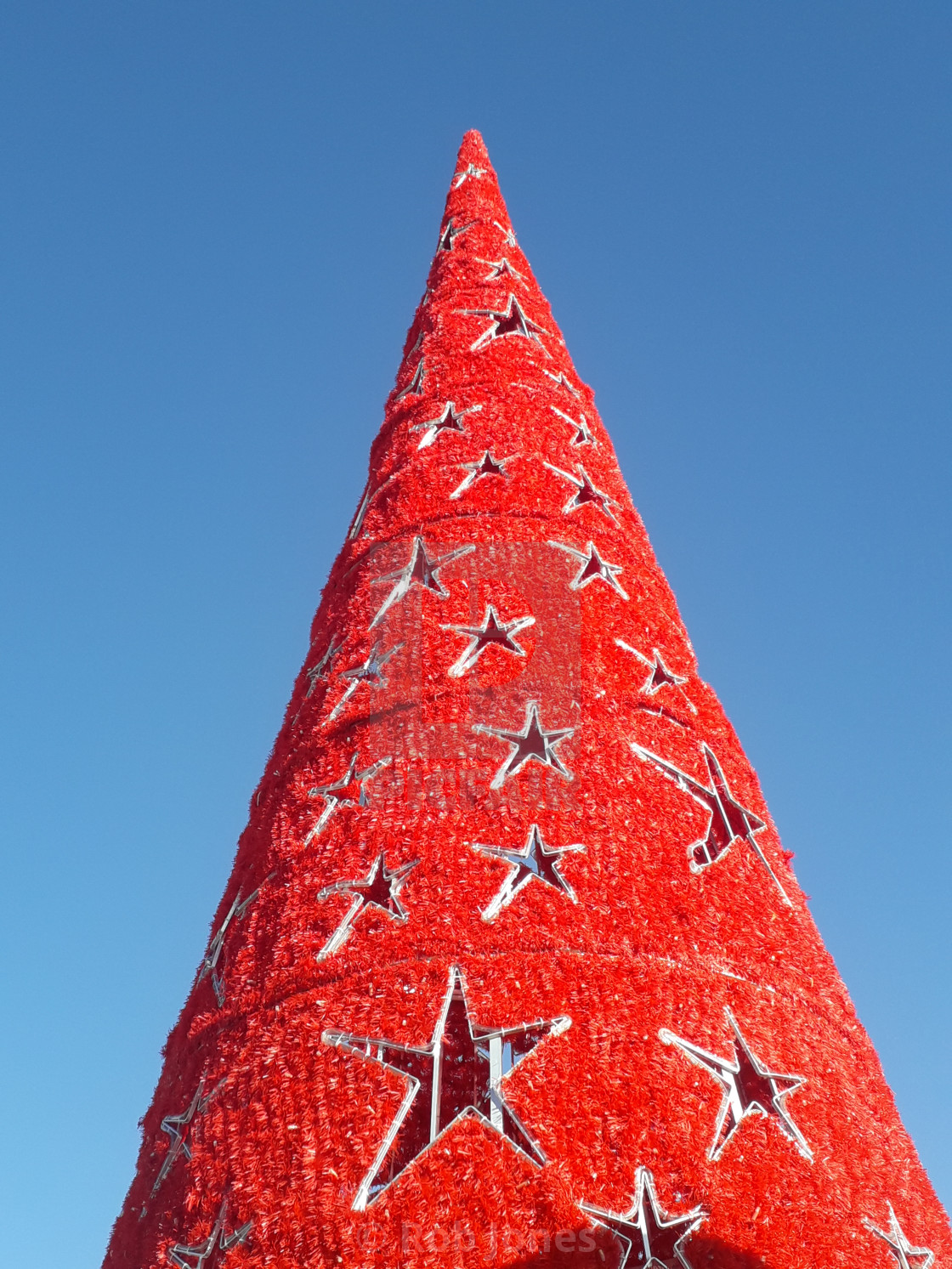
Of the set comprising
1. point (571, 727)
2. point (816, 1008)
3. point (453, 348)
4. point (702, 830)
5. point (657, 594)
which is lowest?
point (816, 1008)

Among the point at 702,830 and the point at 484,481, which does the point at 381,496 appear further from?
the point at 702,830

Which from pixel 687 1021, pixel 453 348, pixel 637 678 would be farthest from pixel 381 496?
pixel 687 1021

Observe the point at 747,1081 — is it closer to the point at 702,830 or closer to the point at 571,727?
the point at 702,830

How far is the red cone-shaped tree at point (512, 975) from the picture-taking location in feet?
14.5

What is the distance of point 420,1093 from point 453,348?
209 inches

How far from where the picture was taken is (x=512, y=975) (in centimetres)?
489

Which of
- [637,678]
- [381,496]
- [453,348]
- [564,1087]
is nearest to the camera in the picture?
[564,1087]

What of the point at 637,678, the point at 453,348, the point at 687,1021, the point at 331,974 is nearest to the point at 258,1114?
the point at 331,974

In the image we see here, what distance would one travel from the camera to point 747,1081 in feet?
15.8

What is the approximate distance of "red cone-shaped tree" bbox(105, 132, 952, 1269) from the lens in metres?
4.41

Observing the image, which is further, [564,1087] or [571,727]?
[571,727]

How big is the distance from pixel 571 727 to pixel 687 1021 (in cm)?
159

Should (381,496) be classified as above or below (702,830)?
above

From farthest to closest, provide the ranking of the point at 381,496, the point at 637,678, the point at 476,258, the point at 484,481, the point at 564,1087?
the point at 476,258, the point at 381,496, the point at 484,481, the point at 637,678, the point at 564,1087
